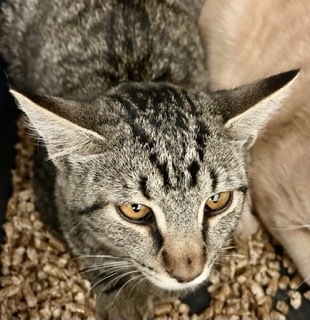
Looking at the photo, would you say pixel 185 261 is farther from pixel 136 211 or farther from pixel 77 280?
pixel 77 280

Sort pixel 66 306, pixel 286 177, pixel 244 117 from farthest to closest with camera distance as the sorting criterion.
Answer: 1. pixel 66 306
2. pixel 286 177
3. pixel 244 117

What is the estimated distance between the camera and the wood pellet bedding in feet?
6.75

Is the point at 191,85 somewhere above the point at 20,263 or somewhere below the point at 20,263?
above

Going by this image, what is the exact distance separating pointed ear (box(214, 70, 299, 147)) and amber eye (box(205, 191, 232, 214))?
16 cm

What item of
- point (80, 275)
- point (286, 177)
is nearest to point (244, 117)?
point (286, 177)

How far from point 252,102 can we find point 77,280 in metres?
1.00

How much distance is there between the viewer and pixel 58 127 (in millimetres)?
1390

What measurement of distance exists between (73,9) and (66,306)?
3.32 feet

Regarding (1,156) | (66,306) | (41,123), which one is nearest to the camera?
(41,123)

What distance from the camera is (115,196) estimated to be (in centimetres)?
148

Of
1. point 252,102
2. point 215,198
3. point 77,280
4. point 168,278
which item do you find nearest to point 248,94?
point 252,102

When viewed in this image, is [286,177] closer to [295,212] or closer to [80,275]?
[295,212]

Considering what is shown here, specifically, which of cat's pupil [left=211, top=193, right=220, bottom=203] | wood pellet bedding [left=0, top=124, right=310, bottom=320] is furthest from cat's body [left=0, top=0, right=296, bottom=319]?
wood pellet bedding [left=0, top=124, right=310, bottom=320]

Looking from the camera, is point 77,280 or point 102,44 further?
point 77,280
